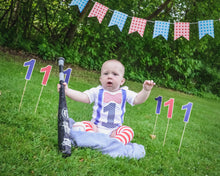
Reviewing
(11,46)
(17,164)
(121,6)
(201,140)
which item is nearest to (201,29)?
(201,140)

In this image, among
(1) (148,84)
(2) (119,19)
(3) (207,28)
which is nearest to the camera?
(1) (148,84)

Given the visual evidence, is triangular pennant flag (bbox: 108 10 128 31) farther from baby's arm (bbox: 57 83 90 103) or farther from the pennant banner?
baby's arm (bbox: 57 83 90 103)

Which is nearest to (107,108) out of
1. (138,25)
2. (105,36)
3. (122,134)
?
(122,134)

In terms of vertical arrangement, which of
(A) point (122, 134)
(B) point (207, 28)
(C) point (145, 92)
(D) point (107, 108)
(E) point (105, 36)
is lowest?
(A) point (122, 134)

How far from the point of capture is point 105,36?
9.89m

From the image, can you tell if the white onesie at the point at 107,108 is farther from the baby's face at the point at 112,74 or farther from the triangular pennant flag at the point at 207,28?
the triangular pennant flag at the point at 207,28

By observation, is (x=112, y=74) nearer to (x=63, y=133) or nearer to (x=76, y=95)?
(x=76, y=95)

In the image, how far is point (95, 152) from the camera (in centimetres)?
230

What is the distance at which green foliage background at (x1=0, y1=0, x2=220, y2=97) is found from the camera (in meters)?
8.60

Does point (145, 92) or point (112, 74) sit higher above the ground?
point (112, 74)

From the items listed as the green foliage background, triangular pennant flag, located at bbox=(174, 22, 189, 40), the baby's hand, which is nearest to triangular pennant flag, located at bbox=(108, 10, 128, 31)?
triangular pennant flag, located at bbox=(174, 22, 189, 40)

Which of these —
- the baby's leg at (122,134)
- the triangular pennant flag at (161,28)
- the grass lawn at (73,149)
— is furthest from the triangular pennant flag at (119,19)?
the baby's leg at (122,134)

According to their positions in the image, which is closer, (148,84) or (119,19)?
(148,84)

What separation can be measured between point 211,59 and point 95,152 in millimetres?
16038
